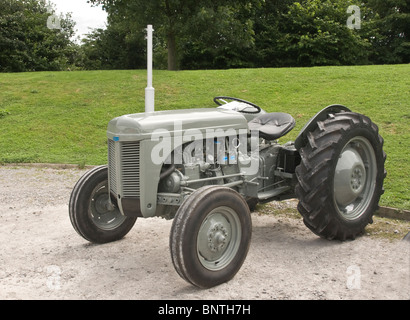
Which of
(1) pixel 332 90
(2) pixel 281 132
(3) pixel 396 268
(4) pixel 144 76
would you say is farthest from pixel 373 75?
(3) pixel 396 268

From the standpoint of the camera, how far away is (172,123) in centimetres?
462

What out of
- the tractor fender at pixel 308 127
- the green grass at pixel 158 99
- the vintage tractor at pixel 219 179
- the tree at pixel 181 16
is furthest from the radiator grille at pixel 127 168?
the tree at pixel 181 16

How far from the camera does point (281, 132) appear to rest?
555 centimetres

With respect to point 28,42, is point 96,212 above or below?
below

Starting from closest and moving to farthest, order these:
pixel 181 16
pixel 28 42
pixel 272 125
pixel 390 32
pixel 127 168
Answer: pixel 127 168, pixel 272 125, pixel 181 16, pixel 28 42, pixel 390 32

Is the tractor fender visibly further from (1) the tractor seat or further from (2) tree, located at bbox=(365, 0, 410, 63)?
(2) tree, located at bbox=(365, 0, 410, 63)

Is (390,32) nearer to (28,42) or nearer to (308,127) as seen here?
(28,42)

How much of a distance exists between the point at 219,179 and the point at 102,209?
144 centimetres

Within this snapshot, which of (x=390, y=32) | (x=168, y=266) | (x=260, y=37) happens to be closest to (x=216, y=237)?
(x=168, y=266)

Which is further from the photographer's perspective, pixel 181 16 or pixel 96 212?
pixel 181 16

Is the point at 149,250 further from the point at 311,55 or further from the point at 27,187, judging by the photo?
the point at 311,55

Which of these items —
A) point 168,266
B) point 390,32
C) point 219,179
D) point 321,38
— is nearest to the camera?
point 168,266

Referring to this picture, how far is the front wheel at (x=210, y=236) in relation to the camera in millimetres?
3910

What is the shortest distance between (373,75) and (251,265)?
37.7ft
